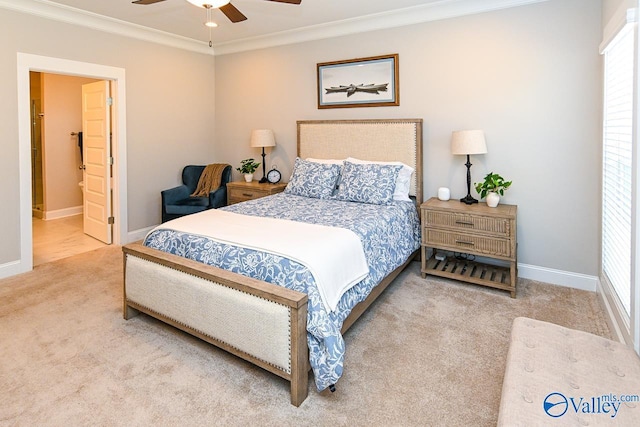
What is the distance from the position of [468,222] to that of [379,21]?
232cm

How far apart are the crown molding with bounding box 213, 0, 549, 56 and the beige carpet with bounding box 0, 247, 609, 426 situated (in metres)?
2.59

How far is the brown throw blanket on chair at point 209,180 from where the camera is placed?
203 inches

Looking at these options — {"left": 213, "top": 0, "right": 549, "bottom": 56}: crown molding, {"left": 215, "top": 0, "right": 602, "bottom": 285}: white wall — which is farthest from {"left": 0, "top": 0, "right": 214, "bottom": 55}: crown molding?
{"left": 215, "top": 0, "right": 602, "bottom": 285}: white wall

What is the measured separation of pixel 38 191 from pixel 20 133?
11.2 ft

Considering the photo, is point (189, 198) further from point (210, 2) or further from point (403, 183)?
point (210, 2)

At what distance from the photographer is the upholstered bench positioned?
1.19 m

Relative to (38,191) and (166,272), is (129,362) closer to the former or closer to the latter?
(166,272)

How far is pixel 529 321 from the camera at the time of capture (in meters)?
1.81

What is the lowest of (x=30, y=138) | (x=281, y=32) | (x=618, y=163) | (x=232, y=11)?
(x=618, y=163)

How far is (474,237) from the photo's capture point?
10.9 ft

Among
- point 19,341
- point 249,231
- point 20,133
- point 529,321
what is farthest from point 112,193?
point 529,321

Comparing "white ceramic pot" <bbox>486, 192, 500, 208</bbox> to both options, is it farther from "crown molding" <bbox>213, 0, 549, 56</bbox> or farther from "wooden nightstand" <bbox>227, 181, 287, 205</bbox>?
"wooden nightstand" <bbox>227, 181, 287, 205</bbox>

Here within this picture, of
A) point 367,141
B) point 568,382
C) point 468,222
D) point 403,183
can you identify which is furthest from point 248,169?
point 568,382

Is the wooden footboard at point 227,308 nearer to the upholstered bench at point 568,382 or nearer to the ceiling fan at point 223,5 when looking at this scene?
the upholstered bench at point 568,382
